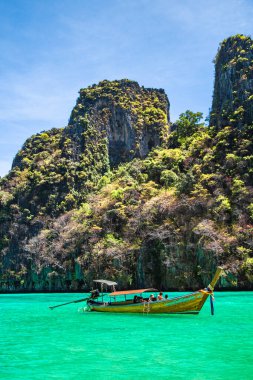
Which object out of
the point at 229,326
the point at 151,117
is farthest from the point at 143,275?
the point at 151,117

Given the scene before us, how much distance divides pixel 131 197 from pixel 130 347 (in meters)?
46.3

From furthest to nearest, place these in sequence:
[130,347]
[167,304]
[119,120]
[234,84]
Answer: [119,120]
[234,84]
[167,304]
[130,347]

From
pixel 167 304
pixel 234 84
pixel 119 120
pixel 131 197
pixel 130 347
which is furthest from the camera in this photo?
pixel 119 120

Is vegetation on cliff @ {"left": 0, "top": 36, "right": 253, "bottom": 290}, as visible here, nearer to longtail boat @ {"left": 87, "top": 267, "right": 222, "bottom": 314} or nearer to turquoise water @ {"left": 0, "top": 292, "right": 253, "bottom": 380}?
longtail boat @ {"left": 87, "top": 267, "right": 222, "bottom": 314}

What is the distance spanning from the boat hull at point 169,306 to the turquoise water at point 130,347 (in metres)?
0.42

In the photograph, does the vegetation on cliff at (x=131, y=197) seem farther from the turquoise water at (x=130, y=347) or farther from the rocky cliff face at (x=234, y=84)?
the turquoise water at (x=130, y=347)

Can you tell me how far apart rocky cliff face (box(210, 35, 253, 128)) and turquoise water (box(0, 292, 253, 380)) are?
134 ft

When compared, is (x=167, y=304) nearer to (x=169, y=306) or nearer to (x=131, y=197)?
(x=169, y=306)

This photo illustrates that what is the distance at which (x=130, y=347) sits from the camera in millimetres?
16766

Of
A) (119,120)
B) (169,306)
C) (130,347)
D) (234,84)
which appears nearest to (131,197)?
(234,84)

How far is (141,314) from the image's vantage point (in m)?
27.9

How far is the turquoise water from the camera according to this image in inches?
509

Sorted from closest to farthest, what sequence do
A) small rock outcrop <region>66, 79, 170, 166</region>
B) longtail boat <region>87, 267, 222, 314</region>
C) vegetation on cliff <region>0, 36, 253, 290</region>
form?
longtail boat <region>87, 267, 222, 314</region>
vegetation on cliff <region>0, 36, 253, 290</region>
small rock outcrop <region>66, 79, 170, 166</region>

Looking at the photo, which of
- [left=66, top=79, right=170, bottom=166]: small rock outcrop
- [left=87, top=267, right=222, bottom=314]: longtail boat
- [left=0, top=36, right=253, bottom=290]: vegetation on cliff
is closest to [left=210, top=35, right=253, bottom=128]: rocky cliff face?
[left=0, top=36, right=253, bottom=290]: vegetation on cliff
